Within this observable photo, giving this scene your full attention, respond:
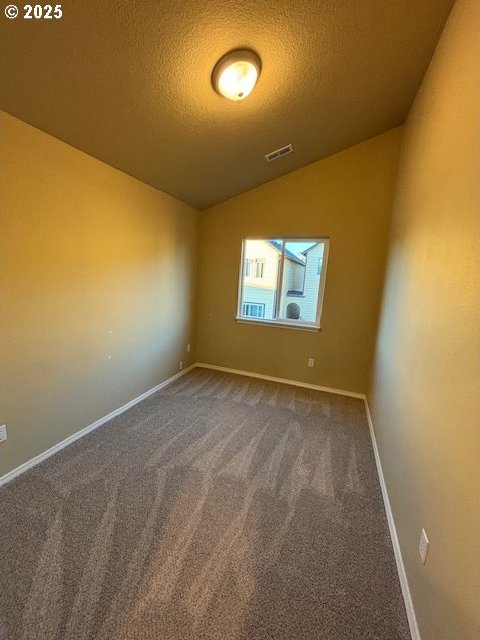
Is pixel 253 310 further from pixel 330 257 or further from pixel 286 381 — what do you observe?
pixel 330 257

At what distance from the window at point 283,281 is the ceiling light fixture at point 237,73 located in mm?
1988

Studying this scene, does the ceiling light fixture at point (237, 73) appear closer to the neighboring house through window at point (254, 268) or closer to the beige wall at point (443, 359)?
the beige wall at point (443, 359)

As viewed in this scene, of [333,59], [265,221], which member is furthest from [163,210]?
[333,59]

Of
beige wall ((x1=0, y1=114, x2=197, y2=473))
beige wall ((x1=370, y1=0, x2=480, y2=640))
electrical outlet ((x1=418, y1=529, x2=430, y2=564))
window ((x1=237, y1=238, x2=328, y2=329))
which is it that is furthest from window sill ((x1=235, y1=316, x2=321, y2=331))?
electrical outlet ((x1=418, y1=529, x2=430, y2=564))

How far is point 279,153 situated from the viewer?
2.75 meters

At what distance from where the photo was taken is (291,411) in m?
2.94

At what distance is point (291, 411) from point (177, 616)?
2021mm

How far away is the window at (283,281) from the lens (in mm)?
3496

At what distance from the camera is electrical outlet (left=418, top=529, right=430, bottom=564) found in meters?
1.10

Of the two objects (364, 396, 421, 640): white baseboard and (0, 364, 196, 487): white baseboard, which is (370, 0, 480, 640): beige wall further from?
(0, 364, 196, 487): white baseboard

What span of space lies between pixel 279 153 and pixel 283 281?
1.51 metres

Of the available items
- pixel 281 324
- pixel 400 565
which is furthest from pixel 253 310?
pixel 400 565

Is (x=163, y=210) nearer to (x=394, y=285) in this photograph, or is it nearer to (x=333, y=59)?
(x=333, y=59)
